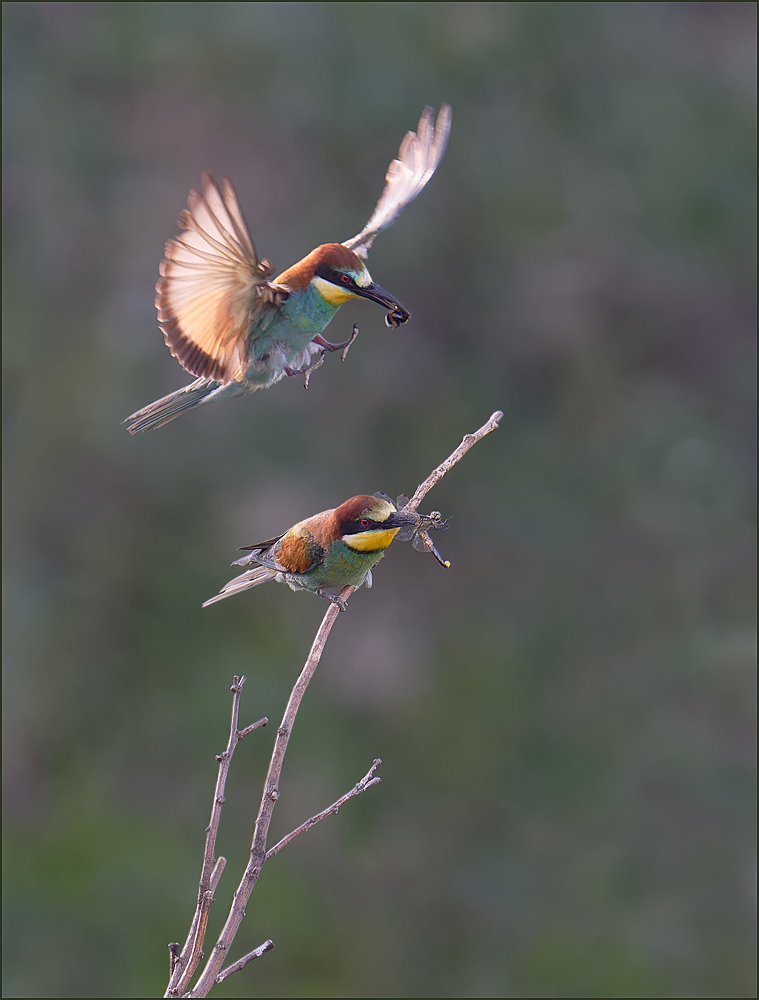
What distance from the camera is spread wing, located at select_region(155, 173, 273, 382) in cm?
121

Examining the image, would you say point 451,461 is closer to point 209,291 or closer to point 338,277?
point 338,277

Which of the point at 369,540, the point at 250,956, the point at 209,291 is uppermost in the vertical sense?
the point at 209,291

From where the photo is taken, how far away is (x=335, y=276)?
4.50 feet

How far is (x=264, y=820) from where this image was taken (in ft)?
3.94

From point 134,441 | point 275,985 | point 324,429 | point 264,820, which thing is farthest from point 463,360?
point 264,820

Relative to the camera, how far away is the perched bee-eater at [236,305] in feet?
4.06

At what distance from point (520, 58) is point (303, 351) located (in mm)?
4340

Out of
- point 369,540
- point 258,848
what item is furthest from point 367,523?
point 258,848

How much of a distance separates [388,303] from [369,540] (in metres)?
0.36


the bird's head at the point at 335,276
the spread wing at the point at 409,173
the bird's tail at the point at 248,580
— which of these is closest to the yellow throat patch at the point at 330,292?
the bird's head at the point at 335,276

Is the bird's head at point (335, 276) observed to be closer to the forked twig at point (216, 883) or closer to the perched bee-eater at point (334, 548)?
the perched bee-eater at point (334, 548)

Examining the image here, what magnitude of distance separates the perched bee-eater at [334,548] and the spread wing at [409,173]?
40 cm

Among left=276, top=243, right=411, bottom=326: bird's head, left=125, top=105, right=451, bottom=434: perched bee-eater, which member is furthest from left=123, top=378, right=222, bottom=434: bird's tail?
left=276, top=243, right=411, bottom=326: bird's head

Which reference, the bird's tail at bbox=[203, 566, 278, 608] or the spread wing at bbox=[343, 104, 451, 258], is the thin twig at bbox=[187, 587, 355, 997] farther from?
the spread wing at bbox=[343, 104, 451, 258]
